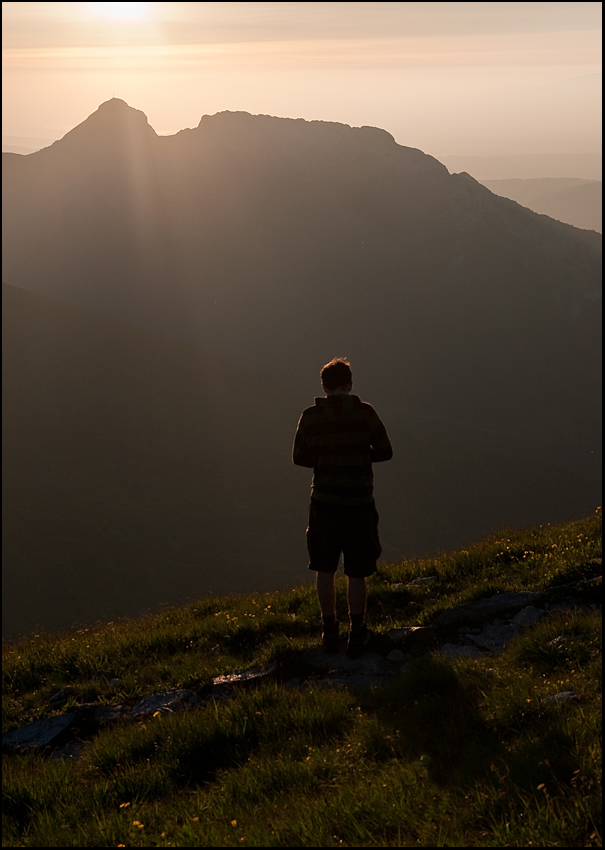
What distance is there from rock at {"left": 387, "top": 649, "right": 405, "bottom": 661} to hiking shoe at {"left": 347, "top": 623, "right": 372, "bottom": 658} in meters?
0.28

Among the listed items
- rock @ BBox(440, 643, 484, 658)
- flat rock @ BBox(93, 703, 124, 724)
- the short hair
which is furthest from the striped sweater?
flat rock @ BBox(93, 703, 124, 724)

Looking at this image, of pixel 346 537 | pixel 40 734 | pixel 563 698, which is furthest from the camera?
pixel 346 537

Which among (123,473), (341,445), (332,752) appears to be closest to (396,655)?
(341,445)

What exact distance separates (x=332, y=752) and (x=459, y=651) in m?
2.36

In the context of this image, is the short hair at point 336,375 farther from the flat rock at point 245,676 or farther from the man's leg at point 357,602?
the flat rock at point 245,676

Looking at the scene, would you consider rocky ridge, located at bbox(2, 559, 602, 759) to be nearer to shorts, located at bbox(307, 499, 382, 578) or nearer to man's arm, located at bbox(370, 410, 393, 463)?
shorts, located at bbox(307, 499, 382, 578)

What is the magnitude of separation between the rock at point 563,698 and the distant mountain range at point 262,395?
36.2 meters

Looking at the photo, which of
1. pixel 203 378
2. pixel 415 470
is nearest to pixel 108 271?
pixel 203 378

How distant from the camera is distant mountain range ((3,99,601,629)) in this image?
278 ft

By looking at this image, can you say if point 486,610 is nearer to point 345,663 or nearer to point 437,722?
point 345,663

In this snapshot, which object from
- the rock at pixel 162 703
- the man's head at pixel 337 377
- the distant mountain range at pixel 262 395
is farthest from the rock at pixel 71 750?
the distant mountain range at pixel 262 395

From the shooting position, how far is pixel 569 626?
5.99 metres

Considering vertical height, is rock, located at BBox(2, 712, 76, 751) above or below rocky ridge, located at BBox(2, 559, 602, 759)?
below

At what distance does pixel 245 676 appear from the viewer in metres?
6.91
